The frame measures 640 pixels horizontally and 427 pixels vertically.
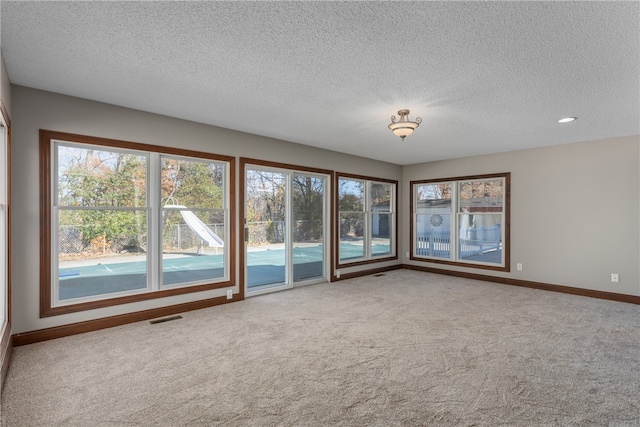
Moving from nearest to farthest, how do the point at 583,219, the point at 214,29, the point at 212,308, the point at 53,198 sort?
1. the point at 214,29
2. the point at 53,198
3. the point at 212,308
4. the point at 583,219

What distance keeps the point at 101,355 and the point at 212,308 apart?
1535 mm

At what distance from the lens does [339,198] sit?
250 inches

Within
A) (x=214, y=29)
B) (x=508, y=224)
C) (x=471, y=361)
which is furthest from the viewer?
(x=508, y=224)

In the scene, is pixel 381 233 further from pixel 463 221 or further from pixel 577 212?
pixel 577 212

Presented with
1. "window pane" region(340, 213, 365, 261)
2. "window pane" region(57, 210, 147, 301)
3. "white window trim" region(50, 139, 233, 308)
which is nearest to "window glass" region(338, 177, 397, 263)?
"window pane" region(340, 213, 365, 261)

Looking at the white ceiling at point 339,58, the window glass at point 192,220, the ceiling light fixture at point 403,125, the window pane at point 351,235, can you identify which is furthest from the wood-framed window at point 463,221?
the window glass at point 192,220

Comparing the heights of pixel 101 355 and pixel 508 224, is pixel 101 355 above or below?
below

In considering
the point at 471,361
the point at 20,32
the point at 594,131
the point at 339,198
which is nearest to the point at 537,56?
the point at 471,361

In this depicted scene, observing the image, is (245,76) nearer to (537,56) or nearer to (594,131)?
(537,56)

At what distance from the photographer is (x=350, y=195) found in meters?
6.64

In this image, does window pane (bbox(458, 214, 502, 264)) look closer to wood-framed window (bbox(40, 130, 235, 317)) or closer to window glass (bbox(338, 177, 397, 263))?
window glass (bbox(338, 177, 397, 263))

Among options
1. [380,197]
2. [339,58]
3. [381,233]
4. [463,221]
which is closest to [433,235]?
[463,221]

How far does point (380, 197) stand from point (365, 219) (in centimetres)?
76

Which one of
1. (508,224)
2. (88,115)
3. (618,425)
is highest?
(88,115)
